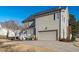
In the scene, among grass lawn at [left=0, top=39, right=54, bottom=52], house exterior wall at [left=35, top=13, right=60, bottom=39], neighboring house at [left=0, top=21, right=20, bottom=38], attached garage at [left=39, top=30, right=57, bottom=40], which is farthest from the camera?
attached garage at [left=39, top=30, right=57, bottom=40]

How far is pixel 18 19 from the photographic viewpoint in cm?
1072

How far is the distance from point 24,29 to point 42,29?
2.76ft

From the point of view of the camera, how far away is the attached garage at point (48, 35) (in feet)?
36.1

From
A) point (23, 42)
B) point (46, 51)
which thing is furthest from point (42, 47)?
point (23, 42)

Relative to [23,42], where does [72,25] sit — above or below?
above

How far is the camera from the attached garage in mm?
11008

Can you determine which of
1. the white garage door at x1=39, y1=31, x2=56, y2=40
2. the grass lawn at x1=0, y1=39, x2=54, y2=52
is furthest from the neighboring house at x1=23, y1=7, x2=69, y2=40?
the grass lawn at x1=0, y1=39, x2=54, y2=52

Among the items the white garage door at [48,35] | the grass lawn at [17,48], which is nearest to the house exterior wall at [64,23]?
the white garage door at [48,35]

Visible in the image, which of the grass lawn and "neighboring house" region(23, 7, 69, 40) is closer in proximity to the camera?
the grass lawn

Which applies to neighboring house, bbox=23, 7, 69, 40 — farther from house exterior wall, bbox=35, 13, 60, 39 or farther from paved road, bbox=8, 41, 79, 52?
paved road, bbox=8, 41, 79, 52

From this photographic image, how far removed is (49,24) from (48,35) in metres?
0.57

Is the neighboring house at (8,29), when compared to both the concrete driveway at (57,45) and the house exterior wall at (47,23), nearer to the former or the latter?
the concrete driveway at (57,45)
